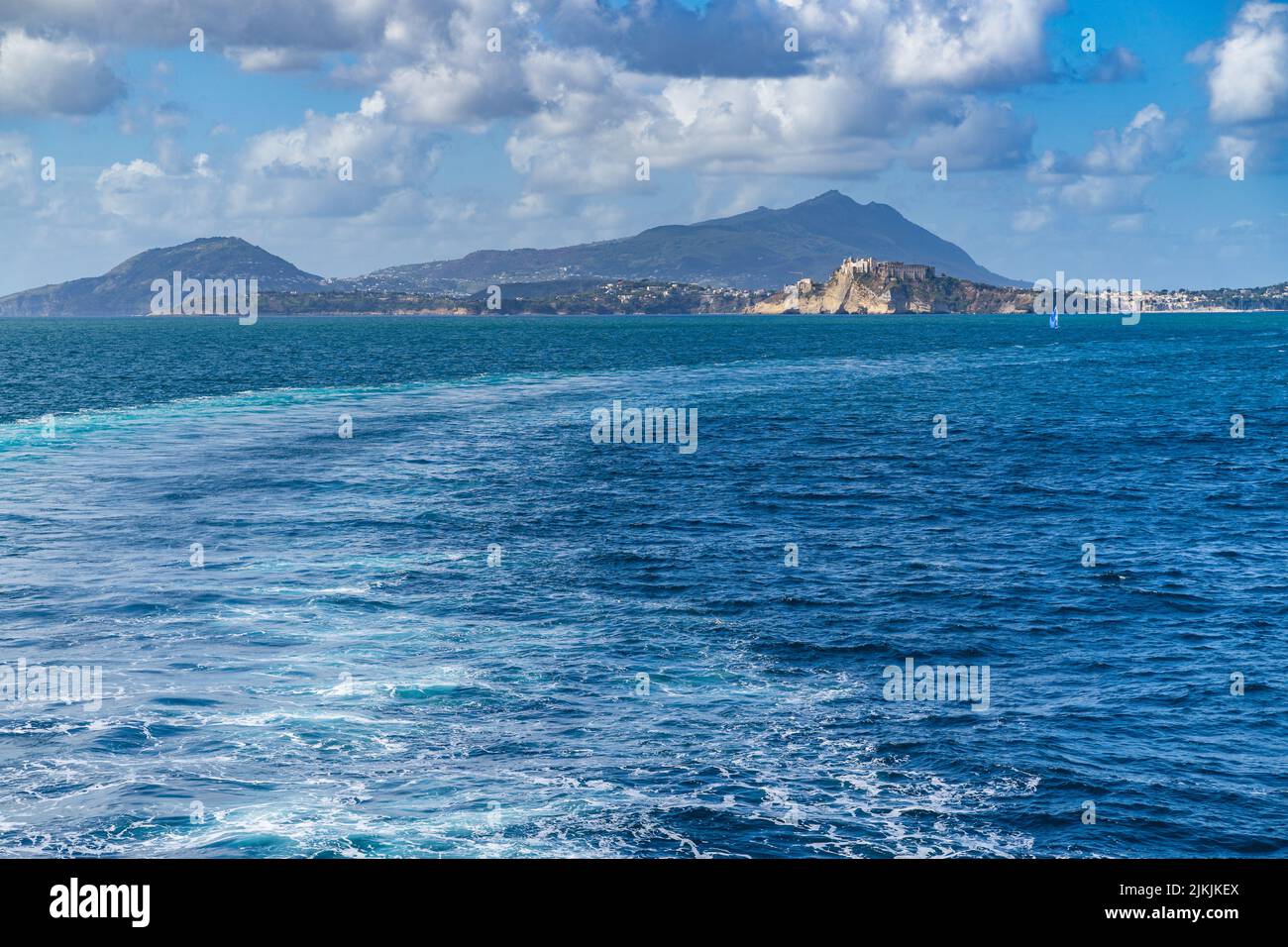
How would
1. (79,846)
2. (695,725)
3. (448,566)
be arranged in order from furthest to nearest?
(448,566) → (695,725) → (79,846)

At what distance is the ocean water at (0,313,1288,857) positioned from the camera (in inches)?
1085

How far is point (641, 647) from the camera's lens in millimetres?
40500

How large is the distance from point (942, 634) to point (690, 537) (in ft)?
60.0

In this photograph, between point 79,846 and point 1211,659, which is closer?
point 79,846

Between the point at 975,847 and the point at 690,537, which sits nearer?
the point at 975,847

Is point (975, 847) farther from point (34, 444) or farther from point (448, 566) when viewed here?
point (34, 444)

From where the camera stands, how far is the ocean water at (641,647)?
2756 centimetres

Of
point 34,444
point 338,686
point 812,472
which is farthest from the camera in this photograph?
point 34,444

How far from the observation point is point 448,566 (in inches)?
2048
